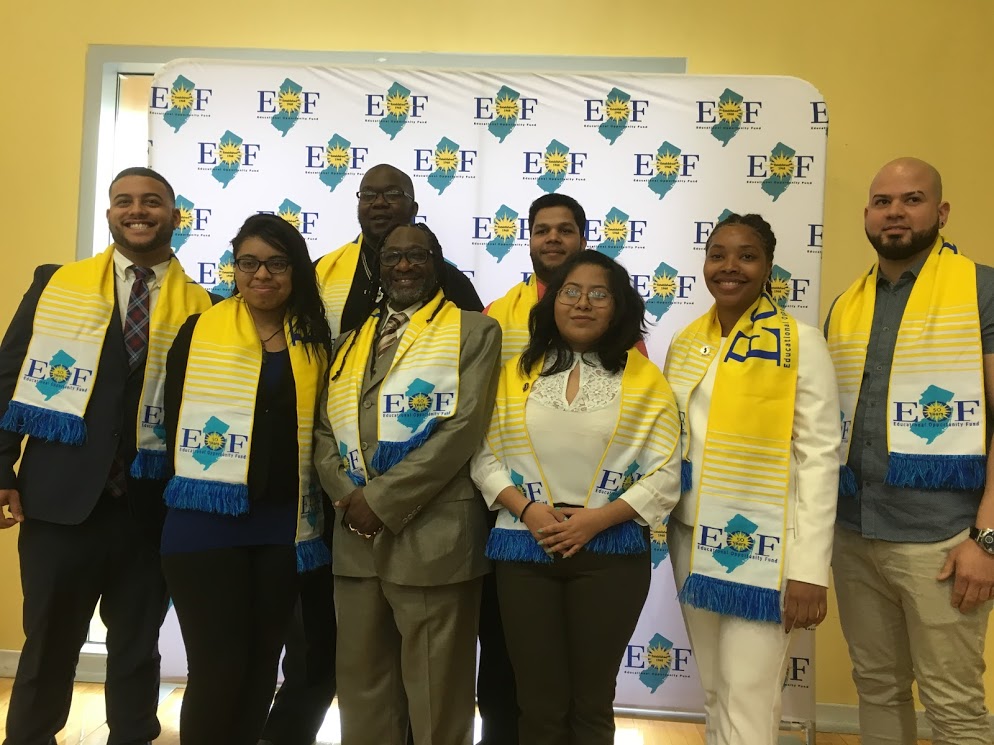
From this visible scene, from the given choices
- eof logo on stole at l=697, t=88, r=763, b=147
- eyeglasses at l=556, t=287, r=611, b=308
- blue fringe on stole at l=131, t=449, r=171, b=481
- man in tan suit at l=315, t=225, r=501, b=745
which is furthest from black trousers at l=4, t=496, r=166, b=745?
eof logo on stole at l=697, t=88, r=763, b=147

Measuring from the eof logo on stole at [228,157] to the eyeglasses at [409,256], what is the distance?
149cm

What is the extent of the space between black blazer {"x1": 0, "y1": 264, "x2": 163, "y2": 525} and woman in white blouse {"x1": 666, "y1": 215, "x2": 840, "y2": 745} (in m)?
1.64

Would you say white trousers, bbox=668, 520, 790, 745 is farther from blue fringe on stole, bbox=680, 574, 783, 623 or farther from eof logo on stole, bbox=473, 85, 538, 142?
eof logo on stole, bbox=473, 85, 538, 142

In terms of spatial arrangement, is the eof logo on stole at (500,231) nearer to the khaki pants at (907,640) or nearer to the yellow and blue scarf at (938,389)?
the yellow and blue scarf at (938,389)

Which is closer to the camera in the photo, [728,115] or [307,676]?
[307,676]

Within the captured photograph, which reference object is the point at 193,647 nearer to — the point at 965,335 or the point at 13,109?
the point at 965,335

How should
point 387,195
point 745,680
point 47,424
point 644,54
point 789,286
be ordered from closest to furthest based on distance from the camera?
point 745,680, point 47,424, point 387,195, point 789,286, point 644,54

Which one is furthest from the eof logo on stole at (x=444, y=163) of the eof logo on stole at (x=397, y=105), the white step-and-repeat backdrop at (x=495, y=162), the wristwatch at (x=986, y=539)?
the wristwatch at (x=986, y=539)

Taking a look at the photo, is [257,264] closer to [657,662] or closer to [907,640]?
[907,640]

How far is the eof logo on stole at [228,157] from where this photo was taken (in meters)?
3.35

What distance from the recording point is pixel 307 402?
2203mm

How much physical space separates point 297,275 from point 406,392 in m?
0.52

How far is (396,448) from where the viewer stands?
2064 millimetres

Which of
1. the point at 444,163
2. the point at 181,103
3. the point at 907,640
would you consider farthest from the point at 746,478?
the point at 181,103
